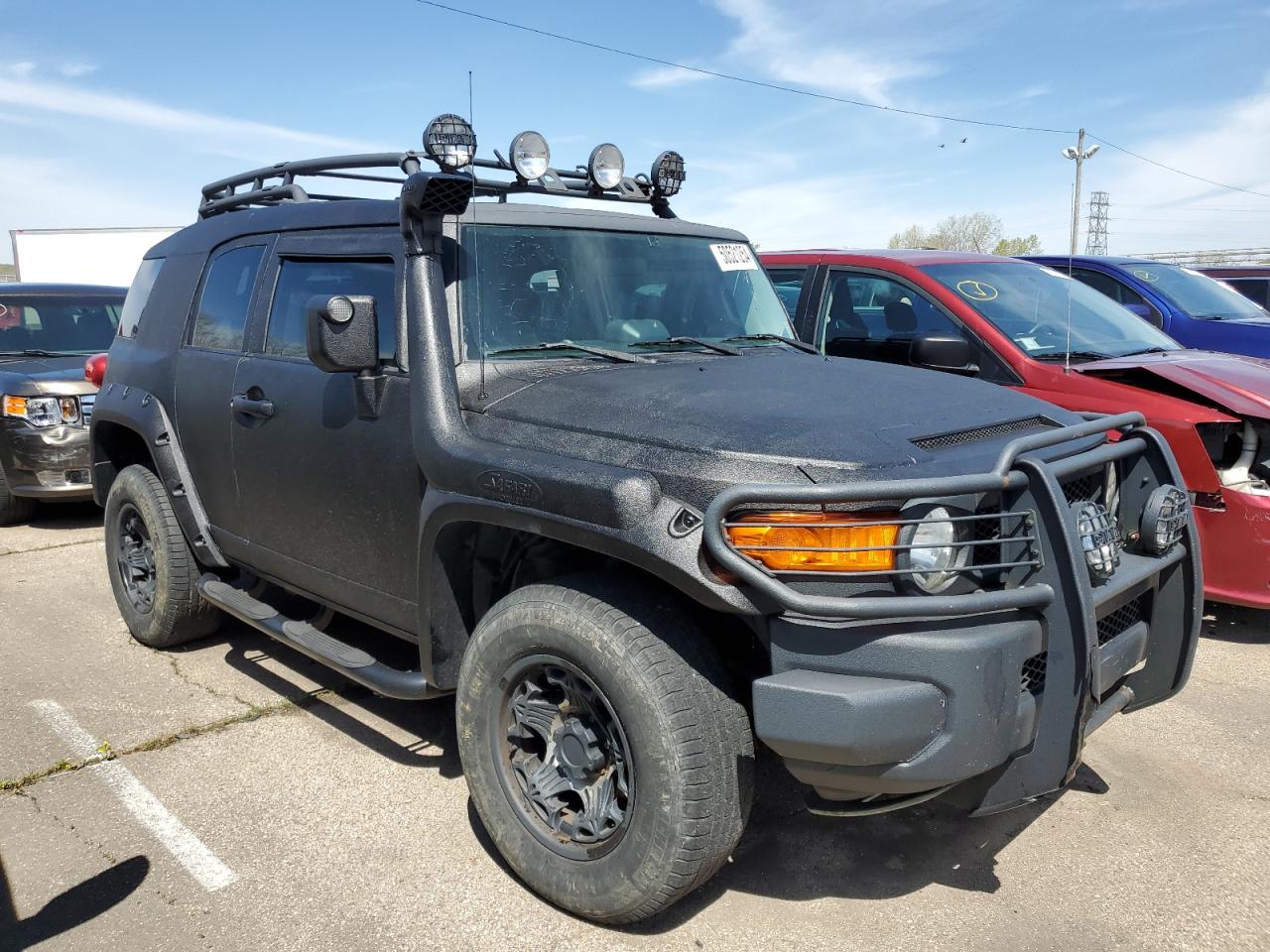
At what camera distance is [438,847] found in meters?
3.15

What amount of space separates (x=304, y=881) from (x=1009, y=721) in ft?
6.82

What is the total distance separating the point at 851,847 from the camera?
10.5ft

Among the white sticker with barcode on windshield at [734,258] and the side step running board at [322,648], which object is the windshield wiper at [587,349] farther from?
the side step running board at [322,648]

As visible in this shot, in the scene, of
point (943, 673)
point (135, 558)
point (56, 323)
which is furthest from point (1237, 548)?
point (56, 323)

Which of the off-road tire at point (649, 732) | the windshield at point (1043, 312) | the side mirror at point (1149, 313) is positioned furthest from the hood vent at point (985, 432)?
the side mirror at point (1149, 313)

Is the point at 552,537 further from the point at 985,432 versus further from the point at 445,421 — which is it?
the point at 985,432

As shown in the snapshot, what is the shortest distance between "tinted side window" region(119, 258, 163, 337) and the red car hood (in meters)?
4.70

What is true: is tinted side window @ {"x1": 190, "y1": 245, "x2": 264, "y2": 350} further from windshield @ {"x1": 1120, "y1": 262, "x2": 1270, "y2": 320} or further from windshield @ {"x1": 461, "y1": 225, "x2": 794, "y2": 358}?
windshield @ {"x1": 1120, "y1": 262, "x2": 1270, "y2": 320}

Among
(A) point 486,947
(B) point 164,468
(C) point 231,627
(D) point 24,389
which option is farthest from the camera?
(D) point 24,389

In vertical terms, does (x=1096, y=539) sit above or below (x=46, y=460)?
above

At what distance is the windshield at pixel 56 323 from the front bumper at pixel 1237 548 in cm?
834

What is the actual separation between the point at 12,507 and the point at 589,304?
21.0 feet

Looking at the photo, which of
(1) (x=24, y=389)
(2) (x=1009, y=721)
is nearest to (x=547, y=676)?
(2) (x=1009, y=721)

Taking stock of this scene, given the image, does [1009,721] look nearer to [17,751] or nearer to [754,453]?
[754,453]
